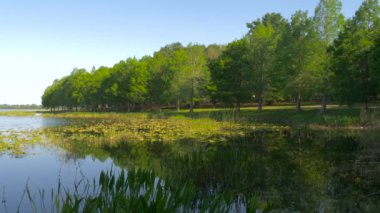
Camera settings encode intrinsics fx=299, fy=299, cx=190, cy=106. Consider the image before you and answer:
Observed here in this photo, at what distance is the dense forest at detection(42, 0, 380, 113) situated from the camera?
28.2 metres

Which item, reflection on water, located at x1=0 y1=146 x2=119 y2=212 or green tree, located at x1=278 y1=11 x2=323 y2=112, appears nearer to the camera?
reflection on water, located at x1=0 y1=146 x2=119 y2=212

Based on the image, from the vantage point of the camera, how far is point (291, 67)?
36.0 metres

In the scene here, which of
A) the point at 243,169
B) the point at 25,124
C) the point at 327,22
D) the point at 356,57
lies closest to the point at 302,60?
the point at 327,22

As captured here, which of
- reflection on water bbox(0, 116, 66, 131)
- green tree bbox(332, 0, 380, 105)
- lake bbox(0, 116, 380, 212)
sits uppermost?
green tree bbox(332, 0, 380, 105)

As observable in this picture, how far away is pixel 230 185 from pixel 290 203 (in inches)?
70.3

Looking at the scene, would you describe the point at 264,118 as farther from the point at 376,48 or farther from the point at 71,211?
the point at 71,211

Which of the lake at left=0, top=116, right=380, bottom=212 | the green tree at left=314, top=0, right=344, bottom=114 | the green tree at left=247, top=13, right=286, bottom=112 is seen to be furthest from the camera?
the green tree at left=247, top=13, right=286, bottom=112

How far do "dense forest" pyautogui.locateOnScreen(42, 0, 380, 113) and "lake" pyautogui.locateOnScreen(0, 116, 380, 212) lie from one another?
13815 mm

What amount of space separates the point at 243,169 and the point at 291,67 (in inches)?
1176

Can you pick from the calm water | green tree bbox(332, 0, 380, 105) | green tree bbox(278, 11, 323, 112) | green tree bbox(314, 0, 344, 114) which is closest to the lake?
the calm water

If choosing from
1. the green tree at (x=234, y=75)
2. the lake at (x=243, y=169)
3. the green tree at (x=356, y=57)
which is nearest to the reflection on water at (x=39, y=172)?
the lake at (x=243, y=169)

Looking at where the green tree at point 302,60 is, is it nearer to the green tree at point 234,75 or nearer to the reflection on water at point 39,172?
the green tree at point 234,75

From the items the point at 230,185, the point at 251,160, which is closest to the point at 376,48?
the point at 251,160

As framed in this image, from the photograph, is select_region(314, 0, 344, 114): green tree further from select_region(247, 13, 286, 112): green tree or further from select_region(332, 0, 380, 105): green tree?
select_region(247, 13, 286, 112): green tree
